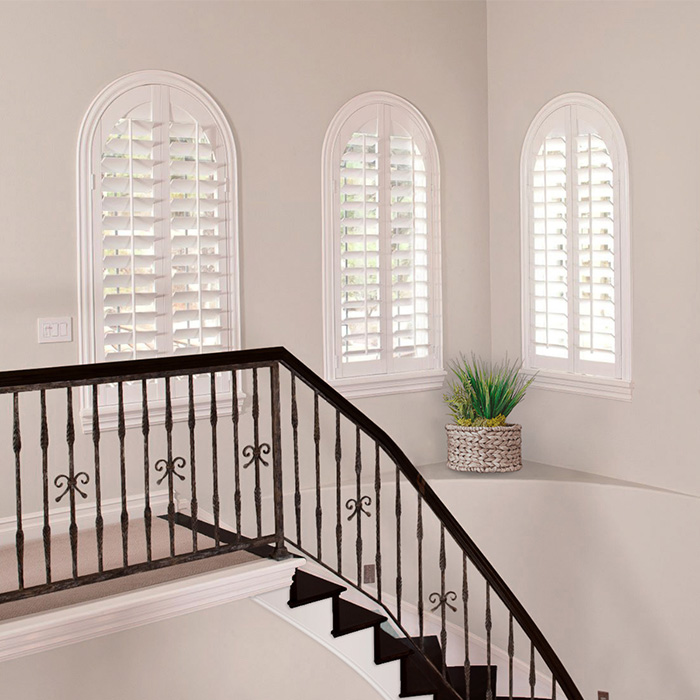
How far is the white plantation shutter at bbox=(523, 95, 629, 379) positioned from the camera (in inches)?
198

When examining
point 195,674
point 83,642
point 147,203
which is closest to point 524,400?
point 147,203

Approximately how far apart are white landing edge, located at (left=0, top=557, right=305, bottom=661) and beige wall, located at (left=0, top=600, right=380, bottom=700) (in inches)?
2.0

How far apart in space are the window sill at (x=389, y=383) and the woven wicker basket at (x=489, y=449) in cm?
40

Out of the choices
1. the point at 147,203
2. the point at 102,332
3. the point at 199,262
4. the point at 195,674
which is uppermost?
the point at 147,203

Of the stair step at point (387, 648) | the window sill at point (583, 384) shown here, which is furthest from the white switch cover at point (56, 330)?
the window sill at point (583, 384)

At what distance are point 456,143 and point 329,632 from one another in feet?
11.0

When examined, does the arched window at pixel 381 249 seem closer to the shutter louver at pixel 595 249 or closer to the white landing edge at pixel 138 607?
the shutter louver at pixel 595 249

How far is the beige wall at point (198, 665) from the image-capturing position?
9.77 ft

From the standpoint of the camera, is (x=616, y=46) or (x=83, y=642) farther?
(x=616, y=46)

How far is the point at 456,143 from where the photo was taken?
18.7ft

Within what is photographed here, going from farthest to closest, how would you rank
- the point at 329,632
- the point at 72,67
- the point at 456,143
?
the point at 456,143
the point at 72,67
the point at 329,632

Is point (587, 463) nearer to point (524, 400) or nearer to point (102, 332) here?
point (524, 400)

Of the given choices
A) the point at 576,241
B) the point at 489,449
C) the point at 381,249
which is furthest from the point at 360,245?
the point at 489,449

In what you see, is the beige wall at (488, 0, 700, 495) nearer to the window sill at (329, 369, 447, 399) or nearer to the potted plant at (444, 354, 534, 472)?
the potted plant at (444, 354, 534, 472)
